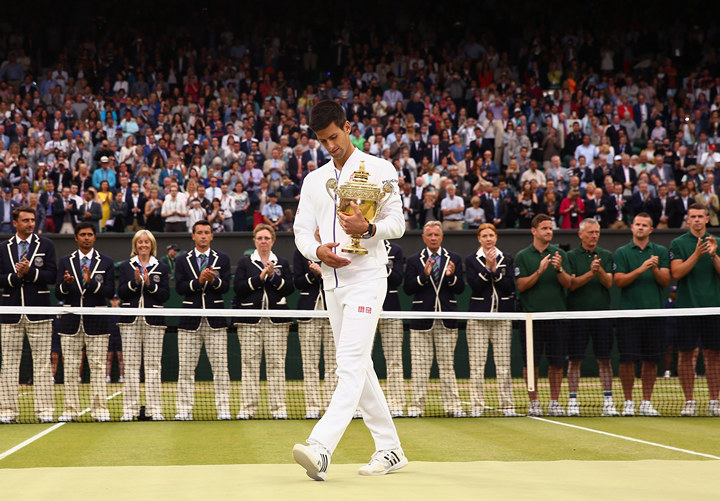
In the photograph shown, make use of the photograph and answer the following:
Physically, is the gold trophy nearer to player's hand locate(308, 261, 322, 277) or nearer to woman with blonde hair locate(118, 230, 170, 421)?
player's hand locate(308, 261, 322, 277)

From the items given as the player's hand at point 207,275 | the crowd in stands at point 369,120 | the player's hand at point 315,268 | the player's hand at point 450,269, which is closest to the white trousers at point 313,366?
the player's hand at point 315,268

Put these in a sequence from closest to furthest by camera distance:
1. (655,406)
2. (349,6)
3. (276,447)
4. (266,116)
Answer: (276,447), (655,406), (266,116), (349,6)

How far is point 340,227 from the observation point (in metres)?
6.02

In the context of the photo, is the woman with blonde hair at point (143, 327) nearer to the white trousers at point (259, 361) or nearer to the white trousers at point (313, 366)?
the white trousers at point (259, 361)

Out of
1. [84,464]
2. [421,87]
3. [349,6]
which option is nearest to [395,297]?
[84,464]

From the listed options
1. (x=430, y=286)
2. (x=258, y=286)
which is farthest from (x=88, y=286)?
(x=430, y=286)

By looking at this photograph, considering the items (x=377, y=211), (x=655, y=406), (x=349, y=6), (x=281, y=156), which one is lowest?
(x=655, y=406)

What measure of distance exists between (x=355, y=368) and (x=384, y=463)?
0.69 meters

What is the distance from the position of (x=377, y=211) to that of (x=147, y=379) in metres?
5.87

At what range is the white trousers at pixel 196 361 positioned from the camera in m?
10.9

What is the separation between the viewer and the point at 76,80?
2828cm

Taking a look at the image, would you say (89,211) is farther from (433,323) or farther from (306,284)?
(433,323)

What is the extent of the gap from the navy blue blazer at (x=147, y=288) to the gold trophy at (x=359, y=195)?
571 cm

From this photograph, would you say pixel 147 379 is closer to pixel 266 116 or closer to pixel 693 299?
pixel 693 299
